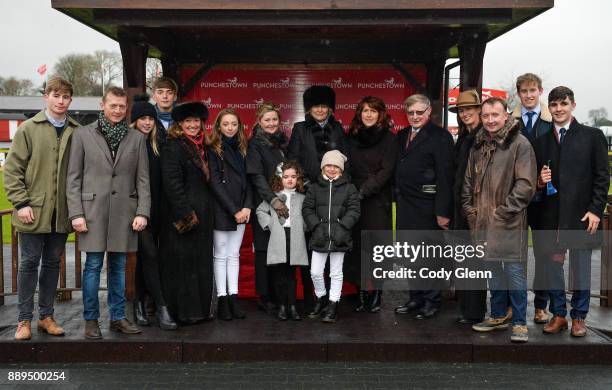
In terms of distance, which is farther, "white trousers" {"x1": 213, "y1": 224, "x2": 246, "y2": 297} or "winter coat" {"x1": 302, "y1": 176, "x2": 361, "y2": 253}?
"white trousers" {"x1": 213, "y1": 224, "x2": 246, "y2": 297}

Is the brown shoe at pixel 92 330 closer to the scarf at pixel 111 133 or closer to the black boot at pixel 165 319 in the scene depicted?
the black boot at pixel 165 319

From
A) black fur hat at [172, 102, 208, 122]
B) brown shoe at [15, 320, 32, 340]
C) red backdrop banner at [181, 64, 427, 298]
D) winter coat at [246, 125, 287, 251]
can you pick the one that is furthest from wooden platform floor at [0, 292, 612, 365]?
red backdrop banner at [181, 64, 427, 298]

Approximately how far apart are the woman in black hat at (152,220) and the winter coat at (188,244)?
9cm

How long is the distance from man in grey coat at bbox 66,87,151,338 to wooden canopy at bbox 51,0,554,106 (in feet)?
3.31

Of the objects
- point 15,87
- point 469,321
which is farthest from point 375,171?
point 15,87

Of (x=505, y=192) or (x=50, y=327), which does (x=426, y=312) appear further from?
(x=50, y=327)

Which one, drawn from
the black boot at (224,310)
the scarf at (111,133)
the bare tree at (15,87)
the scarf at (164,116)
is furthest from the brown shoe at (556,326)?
the bare tree at (15,87)

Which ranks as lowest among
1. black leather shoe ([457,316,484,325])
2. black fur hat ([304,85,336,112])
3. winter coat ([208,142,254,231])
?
black leather shoe ([457,316,484,325])

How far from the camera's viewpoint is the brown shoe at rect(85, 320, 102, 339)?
4805 mm

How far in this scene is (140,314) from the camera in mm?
5277

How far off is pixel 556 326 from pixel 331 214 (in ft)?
7.30

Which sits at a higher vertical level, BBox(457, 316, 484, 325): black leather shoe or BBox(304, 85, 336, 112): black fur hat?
BBox(304, 85, 336, 112): black fur hat

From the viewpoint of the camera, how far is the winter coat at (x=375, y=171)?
556 centimetres

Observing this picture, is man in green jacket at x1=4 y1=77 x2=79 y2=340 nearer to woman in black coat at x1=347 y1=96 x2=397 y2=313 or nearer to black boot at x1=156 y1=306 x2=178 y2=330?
black boot at x1=156 y1=306 x2=178 y2=330
